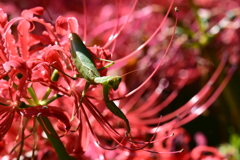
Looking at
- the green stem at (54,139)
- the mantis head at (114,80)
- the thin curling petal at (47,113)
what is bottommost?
the green stem at (54,139)

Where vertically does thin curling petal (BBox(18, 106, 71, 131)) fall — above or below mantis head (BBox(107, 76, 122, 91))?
below

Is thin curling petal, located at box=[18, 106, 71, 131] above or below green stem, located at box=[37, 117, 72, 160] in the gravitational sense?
above

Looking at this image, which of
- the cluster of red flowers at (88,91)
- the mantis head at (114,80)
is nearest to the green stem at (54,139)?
the cluster of red flowers at (88,91)

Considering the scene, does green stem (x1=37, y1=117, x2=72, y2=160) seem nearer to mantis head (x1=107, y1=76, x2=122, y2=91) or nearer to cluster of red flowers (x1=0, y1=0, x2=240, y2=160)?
cluster of red flowers (x1=0, y1=0, x2=240, y2=160)

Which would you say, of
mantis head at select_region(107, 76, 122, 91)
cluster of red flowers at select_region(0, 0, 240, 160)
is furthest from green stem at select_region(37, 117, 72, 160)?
mantis head at select_region(107, 76, 122, 91)

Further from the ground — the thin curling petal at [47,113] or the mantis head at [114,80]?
the mantis head at [114,80]

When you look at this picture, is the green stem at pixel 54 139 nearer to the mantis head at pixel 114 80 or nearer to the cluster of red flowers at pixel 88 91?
the cluster of red flowers at pixel 88 91

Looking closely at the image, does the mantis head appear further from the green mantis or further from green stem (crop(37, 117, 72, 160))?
green stem (crop(37, 117, 72, 160))

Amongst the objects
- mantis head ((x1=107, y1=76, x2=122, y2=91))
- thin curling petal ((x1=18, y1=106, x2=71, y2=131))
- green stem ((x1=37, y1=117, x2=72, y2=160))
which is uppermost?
mantis head ((x1=107, y1=76, x2=122, y2=91))


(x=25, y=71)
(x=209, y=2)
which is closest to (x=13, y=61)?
(x=25, y=71)

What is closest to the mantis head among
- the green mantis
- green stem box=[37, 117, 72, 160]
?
the green mantis
